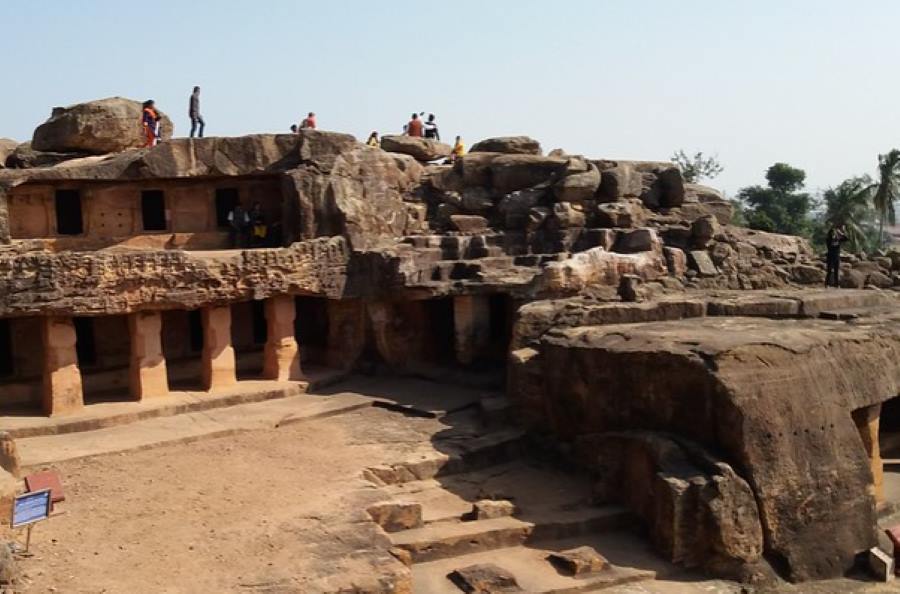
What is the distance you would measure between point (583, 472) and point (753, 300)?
3824 mm

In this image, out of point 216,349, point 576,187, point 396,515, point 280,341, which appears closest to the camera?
point 396,515

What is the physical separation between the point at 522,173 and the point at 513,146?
1546mm

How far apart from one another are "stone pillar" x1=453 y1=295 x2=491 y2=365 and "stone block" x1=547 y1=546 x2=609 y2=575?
544 cm

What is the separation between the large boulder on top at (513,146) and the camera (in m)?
17.6

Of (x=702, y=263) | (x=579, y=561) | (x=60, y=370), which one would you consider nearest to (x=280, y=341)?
(x=60, y=370)

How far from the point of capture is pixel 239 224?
14688 millimetres

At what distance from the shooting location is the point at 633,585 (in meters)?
8.23

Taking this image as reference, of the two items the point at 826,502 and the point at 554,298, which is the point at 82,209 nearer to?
the point at 554,298

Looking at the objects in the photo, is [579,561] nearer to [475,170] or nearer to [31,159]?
[475,170]

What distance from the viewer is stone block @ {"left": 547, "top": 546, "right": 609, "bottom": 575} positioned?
27.1 ft

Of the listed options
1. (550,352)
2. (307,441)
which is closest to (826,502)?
(550,352)

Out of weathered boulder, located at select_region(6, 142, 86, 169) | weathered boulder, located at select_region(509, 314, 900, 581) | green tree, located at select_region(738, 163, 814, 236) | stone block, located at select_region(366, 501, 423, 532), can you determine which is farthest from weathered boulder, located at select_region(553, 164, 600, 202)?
green tree, located at select_region(738, 163, 814, 236)

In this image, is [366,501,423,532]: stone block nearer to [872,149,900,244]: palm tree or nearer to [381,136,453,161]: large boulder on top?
[381,136,453,161]: large boulder on top

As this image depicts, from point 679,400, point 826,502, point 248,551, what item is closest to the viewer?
point 248,551
